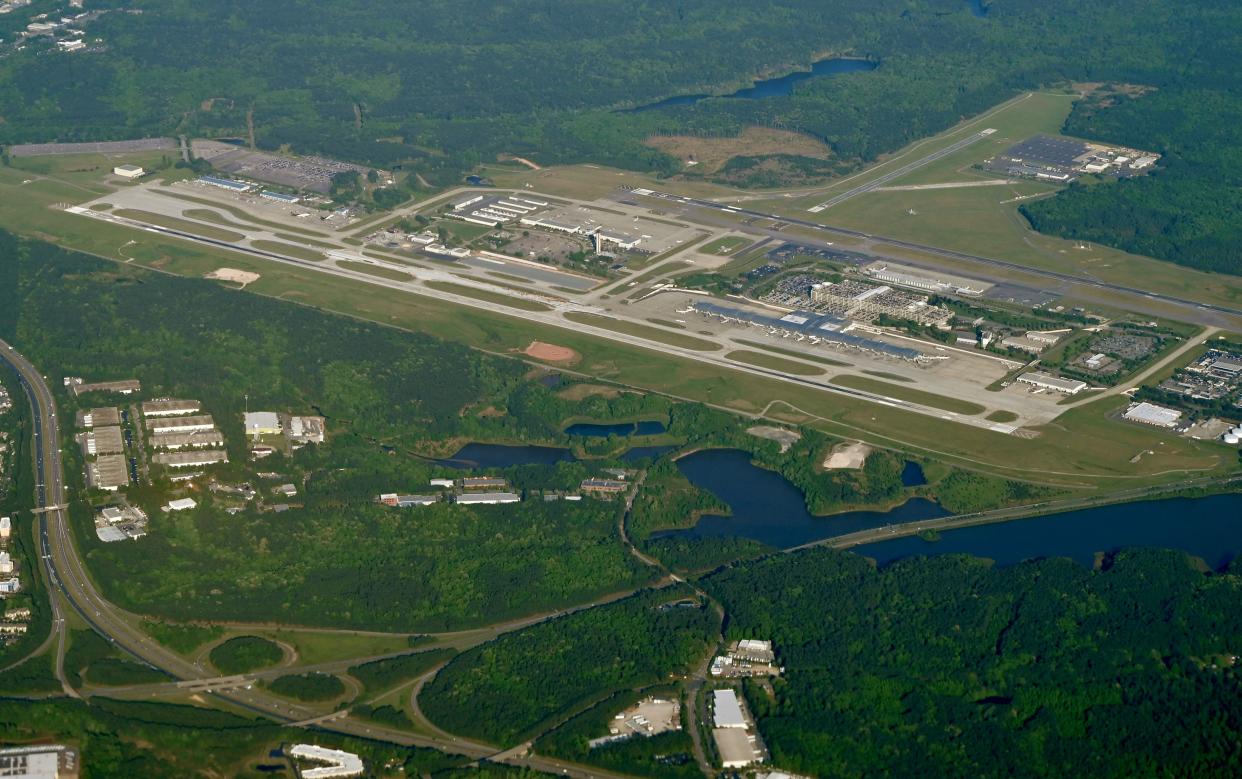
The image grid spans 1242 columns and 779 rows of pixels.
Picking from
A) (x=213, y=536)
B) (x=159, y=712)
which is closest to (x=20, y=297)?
(x=213, y=536)

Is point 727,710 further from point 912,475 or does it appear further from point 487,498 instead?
point 912,475

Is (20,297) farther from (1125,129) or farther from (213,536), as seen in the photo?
(1125,129)

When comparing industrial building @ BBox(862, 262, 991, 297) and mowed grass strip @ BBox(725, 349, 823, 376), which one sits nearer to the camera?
mowed grass strip @ BBox(725, 349, 823, 376)

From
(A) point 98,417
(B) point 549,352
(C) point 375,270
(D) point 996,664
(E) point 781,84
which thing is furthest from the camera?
(E) point 781,84

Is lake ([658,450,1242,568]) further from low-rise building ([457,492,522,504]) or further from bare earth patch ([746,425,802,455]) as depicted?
low-rise building ([457,492,522,504])

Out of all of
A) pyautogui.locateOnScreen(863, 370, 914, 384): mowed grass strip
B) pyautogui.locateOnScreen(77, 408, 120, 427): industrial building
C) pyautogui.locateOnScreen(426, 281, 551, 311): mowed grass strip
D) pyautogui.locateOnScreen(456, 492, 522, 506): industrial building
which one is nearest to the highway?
pyautogui.locateOnScreen(77, 408, 120, 427): industrial building

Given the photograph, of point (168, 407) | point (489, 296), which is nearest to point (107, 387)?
point (168, 407)
